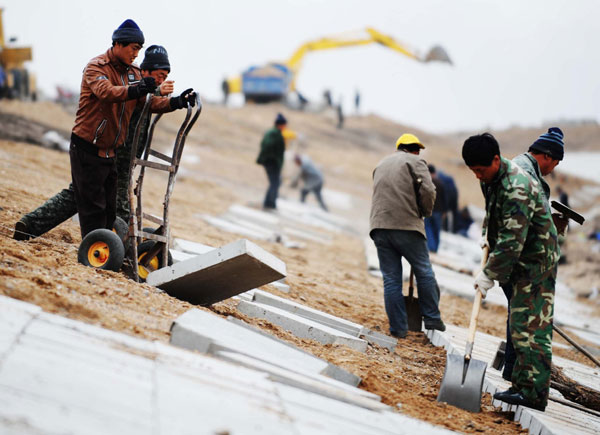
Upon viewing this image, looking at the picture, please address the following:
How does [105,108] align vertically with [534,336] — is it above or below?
above

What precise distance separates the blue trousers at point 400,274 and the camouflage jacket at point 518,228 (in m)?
1.69

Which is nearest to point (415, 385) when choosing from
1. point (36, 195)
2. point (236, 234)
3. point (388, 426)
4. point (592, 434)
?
point (592, 434)

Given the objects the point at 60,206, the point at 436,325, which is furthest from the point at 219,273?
the point at 436,325

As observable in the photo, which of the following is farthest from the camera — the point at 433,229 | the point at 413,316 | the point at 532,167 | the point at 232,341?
the point at 433,229

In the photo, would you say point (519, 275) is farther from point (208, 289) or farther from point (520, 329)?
point (208, 289)

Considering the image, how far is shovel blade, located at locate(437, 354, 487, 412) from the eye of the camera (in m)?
4.04

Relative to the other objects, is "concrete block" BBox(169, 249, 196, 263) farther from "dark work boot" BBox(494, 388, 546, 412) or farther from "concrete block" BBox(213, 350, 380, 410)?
"dark work boot" BBox(494, 388, 546, 412)

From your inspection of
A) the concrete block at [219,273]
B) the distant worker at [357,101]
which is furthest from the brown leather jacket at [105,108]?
the distant worker at [357,101]

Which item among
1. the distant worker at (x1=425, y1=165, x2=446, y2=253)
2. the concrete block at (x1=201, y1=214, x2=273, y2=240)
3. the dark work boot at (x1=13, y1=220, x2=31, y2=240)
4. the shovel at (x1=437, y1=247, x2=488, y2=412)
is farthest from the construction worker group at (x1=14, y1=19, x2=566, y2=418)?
the distant worker at (x1=425, y1=165, x2=446, y2=253)

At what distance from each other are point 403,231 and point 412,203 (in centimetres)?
26

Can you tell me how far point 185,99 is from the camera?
15.7 ft

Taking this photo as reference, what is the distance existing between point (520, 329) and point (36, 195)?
5.76 metres

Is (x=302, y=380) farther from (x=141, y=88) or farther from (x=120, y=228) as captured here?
(x=120, y=228)

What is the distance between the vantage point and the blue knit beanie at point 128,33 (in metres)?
4.70
